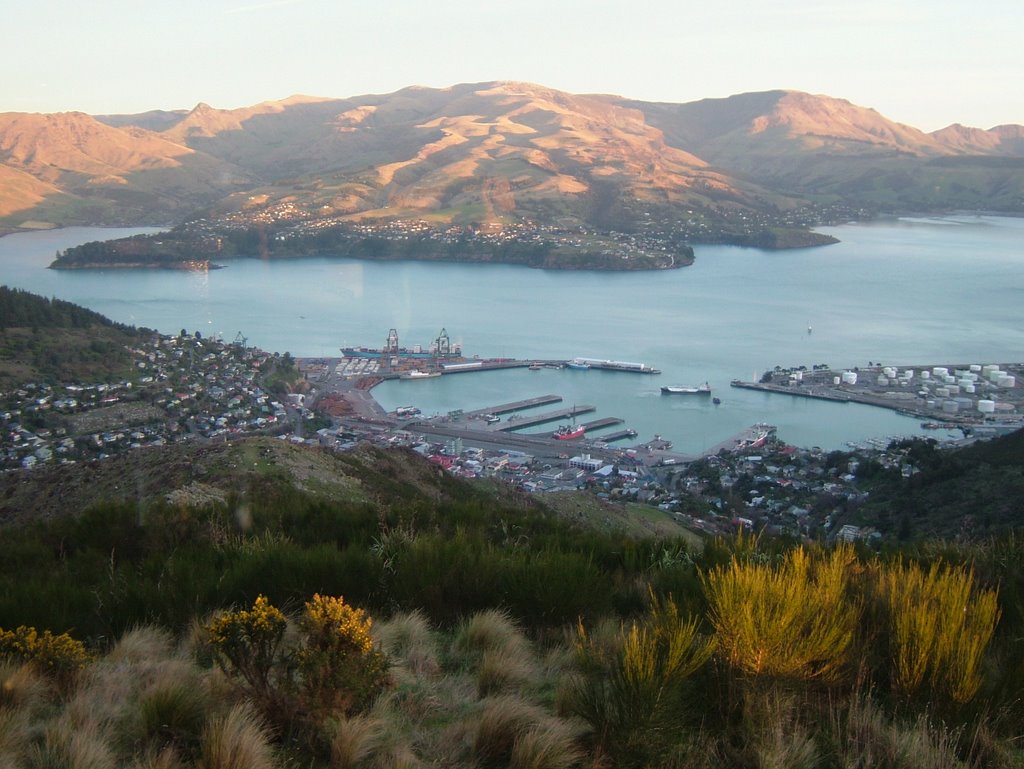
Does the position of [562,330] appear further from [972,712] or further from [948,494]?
[972,712]

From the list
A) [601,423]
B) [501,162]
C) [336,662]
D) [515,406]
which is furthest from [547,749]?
[501,162]

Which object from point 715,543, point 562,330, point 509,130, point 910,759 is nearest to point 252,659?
point 910,759

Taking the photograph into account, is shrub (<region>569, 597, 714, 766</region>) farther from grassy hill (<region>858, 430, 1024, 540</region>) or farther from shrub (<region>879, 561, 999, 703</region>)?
grassy hill (<region>858, 430, 1024, 540</region>)

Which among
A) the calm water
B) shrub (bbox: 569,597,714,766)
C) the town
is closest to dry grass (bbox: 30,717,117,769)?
shrub (bbox: 569,597,714,766)

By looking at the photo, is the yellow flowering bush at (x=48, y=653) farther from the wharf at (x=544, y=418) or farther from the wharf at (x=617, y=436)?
the wharf at (x=544, y=418)

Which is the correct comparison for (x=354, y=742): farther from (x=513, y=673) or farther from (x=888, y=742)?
(x=888, y=742)

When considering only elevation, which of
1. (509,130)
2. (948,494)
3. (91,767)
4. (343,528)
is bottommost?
(948,494)
